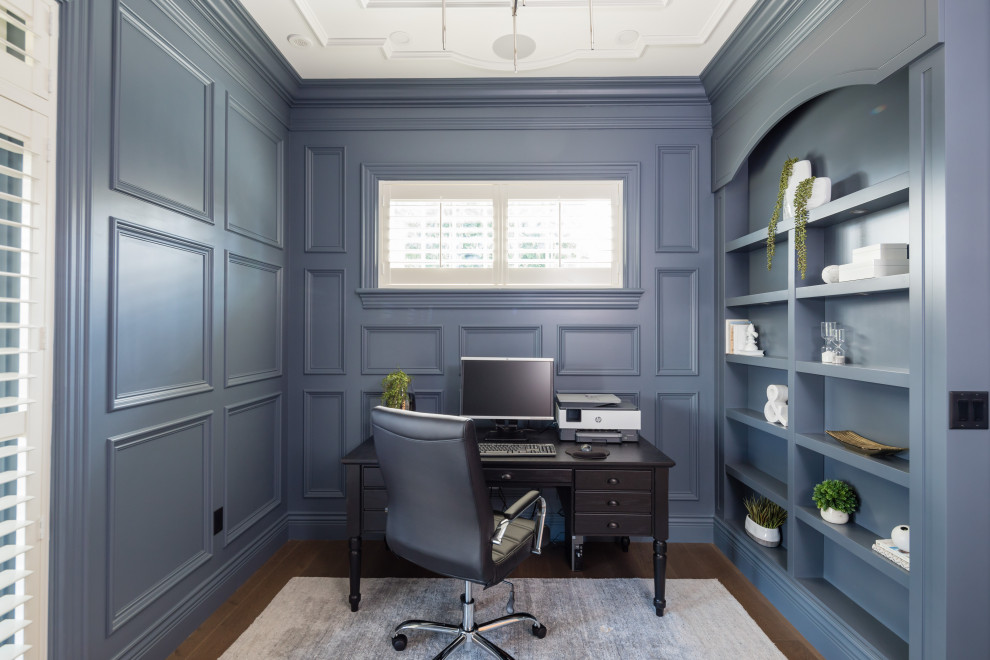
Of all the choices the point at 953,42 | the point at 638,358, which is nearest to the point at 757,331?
the point at 638,358

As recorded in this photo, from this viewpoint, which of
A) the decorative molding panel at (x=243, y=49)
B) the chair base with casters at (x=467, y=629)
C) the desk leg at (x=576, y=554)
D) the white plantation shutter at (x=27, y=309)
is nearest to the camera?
the white plantation shutter at (x=27, y=309)

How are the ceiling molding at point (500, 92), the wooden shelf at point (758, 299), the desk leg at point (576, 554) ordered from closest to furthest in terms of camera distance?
the wooden shelf at point (758, 299) < the desk leg at point (576, 554) < the ceiling molding at point (500, 92)

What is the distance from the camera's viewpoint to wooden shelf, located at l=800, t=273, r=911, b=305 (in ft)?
5.54

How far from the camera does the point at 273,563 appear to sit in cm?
286

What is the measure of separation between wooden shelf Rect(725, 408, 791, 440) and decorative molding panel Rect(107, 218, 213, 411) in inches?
112

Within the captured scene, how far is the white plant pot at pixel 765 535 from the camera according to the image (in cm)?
259

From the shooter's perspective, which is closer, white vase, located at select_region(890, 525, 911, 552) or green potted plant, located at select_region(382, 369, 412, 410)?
white vase, located at select_region(890, 525, 911, 552)

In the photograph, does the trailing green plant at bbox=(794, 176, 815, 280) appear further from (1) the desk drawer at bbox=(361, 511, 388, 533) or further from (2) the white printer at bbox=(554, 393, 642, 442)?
(1) the desk drawer at bbox=(361, 511, 388, 533)

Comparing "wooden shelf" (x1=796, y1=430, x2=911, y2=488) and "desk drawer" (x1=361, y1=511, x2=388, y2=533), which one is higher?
"wooden shelf" (x1=796, y1=430, x2=911, y2=488)

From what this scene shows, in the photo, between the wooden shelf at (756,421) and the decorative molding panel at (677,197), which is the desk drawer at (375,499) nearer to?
the wooden shelf at (756,421)

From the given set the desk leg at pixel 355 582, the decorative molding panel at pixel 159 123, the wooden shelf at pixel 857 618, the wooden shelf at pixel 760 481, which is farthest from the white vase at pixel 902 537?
the decorative molding panel at pixel 159 123

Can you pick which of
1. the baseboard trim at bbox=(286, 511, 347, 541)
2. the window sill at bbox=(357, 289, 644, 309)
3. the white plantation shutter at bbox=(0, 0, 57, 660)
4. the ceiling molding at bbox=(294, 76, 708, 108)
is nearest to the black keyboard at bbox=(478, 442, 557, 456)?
the window sill at bbox=(357, 289, 644, 309)

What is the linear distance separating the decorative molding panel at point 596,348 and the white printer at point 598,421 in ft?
1.43

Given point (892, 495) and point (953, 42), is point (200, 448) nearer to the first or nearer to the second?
point (892, 495)
